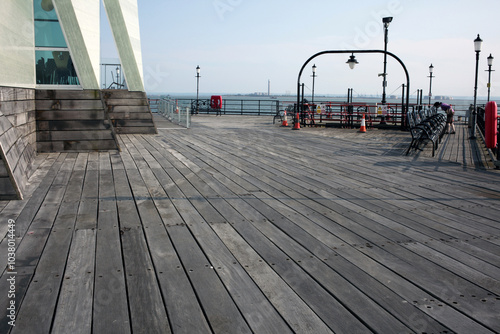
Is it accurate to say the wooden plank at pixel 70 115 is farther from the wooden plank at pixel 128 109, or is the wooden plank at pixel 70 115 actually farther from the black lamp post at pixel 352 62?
the black lamp post at pixel 352 62

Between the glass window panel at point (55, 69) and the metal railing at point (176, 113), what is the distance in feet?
23.4

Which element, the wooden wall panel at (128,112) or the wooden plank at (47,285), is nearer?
the wooden plank at (47,285)

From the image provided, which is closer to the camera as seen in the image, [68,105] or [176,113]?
[68,105]

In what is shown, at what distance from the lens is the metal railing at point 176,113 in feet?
60.3

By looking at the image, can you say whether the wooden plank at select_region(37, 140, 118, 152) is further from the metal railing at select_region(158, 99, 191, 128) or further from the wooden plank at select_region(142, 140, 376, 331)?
the metal railing at select_region(158, 99, 191, 128)

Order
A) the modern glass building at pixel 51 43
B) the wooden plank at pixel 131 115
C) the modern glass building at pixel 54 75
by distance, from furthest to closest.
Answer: the wooden plank at pixel 131 115 → the modern glass building at pixel 51 43 → the modern glass building at pixel 54 75

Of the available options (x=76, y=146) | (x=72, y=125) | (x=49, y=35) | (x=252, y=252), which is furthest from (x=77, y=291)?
(x=49, y=35)

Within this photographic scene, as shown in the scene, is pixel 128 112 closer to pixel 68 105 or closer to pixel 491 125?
pixel 68 105

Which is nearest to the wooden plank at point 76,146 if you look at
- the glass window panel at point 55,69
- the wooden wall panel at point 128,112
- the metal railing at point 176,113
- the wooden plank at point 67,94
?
the wooden plank at point 67,94

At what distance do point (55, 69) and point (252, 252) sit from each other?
8.63 m

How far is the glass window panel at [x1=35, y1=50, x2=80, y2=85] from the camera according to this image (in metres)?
10.4

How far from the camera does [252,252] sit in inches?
156

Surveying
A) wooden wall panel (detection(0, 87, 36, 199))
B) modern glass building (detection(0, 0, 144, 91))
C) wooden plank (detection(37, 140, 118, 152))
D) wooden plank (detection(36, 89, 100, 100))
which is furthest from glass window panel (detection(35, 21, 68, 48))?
wooden plank (detection(37, 140, 118, 152))

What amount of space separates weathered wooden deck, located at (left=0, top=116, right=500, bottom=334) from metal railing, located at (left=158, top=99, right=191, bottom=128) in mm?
10586
